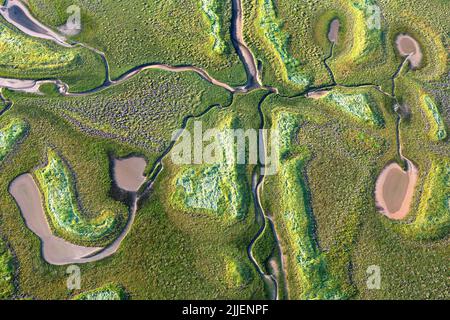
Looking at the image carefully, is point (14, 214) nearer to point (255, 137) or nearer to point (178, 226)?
point (178, 226)

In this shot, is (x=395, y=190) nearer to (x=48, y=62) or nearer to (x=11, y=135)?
(x=11, y=135)

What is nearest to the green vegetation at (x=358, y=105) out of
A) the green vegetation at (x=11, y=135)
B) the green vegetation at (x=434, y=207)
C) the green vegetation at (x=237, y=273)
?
the green vegetation at (x=434, y=207)

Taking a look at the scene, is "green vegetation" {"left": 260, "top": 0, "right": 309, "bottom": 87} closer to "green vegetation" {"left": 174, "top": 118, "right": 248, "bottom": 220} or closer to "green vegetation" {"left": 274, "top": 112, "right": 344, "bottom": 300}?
"green vegetation" {"left": 274, "top": 112, "right": 344, "bottom": 300}

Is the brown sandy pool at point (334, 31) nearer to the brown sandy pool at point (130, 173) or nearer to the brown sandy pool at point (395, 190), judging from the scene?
the brown sandy pool at point (395, 190)

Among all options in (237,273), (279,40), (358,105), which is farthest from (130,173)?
(358,105)

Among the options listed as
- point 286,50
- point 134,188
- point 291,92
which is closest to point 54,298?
point 134,188
